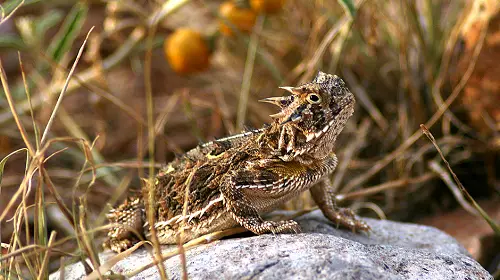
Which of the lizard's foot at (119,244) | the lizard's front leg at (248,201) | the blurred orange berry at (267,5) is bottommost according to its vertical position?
the lizard's foot at (119,244)

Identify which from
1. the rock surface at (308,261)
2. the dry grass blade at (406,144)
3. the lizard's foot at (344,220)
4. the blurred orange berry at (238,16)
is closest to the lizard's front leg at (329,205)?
the lizard's foot at (344,220)

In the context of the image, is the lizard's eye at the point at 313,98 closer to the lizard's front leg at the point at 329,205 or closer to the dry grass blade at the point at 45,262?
the lizard's front leg at the point at 329,205

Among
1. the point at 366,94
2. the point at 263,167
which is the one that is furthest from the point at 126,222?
the point at 366,94

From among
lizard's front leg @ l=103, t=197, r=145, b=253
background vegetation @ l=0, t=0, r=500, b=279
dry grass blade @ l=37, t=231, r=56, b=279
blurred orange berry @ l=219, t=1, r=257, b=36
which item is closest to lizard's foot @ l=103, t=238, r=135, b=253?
lizard's front leg @ l=103, t=197, r=145, b=253

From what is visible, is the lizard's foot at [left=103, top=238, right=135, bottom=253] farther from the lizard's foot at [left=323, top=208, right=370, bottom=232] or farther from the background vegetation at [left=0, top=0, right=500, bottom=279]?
the lizard's foot at [left=323, top=208, right=370, bottom=232]

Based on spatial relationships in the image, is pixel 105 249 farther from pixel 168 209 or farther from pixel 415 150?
pixel 415 150

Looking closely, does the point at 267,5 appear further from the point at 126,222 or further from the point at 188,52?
the point at 126,222

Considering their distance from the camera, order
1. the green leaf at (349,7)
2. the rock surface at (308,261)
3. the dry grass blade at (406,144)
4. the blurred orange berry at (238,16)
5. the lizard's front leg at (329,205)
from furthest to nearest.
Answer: the blurred orange berry at (238,16), the dry grass blade at (406,144), the green leaf at (349,7), the lizard's front leg at (329,205), the rock surface at (308,261)

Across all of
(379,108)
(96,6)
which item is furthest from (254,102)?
(96,6)
